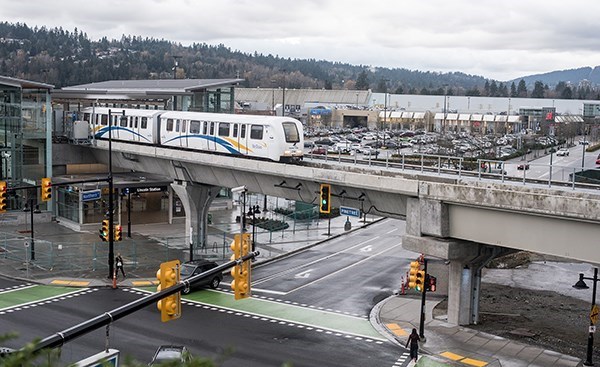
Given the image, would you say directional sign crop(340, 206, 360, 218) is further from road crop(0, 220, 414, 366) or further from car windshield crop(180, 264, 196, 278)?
car windshield crop(180, 264, 196, 278)

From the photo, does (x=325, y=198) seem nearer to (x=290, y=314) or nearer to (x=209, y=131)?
(x=290, y=314)

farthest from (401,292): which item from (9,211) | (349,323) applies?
(9,211)

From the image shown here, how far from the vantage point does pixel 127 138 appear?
53.8 meters

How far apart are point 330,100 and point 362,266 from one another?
5762 inches

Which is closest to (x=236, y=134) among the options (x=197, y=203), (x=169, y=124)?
(x=197, y=203)

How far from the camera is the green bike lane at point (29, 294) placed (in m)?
34.8

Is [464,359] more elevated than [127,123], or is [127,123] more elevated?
[127,123]

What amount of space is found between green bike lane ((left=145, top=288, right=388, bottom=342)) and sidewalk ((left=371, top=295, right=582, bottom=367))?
0.83 meters

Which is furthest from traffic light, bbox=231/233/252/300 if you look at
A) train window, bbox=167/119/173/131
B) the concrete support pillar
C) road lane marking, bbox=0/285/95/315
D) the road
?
train window, bbox=167/119/173/131

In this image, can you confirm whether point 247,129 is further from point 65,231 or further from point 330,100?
point 330,100

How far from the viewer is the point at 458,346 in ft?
97.0

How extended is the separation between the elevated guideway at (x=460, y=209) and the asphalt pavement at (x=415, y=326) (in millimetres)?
1901

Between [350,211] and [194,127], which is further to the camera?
[194,127]

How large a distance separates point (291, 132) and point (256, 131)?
6.97ft
